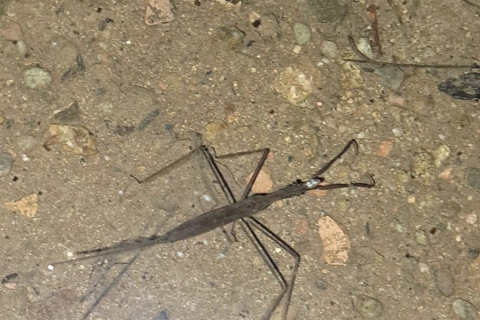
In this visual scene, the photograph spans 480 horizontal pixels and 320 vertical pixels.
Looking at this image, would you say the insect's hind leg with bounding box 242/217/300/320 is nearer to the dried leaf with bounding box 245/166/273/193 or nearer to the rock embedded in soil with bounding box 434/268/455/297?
the dried leaf with bounding box 245/166/273/193

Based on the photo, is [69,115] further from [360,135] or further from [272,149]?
[360,135]

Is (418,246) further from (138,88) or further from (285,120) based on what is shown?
(138,88)

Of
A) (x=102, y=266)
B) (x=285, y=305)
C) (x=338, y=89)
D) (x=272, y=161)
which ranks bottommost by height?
(x=285, y=305)

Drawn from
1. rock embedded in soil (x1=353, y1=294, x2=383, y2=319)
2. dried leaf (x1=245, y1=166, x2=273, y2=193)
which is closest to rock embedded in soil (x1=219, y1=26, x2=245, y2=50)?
dried leaf (x1=245, y1=166, x2=273, y2=193)

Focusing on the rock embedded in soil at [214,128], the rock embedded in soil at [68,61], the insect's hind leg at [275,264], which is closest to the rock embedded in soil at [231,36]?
the rock embedded in soil at [214,128]

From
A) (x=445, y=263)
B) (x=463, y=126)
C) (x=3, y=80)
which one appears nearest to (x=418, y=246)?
(x=445, y=263)
